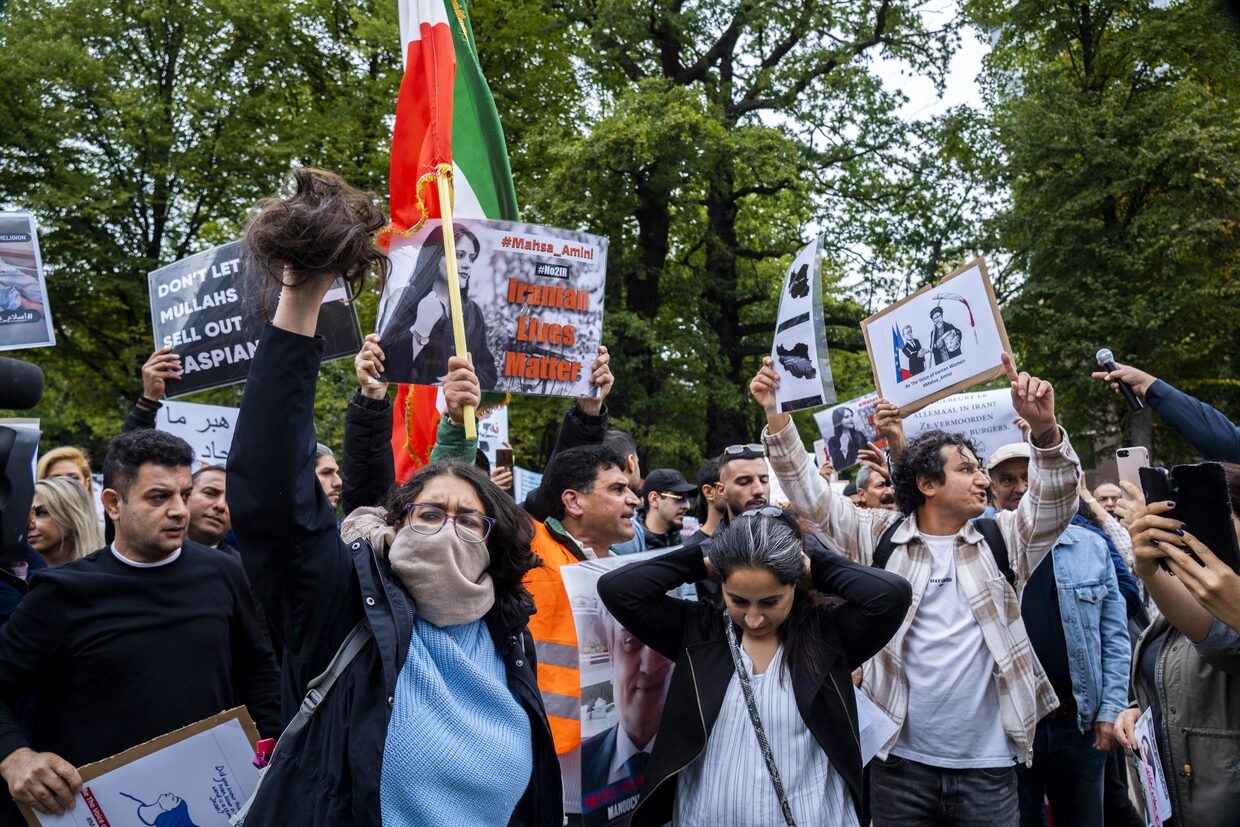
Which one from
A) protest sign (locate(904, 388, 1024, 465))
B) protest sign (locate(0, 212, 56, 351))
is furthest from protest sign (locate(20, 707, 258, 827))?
protest sign (locate(904, 388, 1024, 465))

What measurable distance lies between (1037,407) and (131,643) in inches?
125

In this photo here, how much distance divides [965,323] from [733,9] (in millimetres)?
15891

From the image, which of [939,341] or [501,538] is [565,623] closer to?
[501,538]

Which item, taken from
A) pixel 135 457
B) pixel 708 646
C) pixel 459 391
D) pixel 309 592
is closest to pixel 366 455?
pixel 459 391

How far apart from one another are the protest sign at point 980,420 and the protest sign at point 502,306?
2.76 m


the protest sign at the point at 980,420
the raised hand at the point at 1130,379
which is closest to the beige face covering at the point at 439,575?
the raised hand at the point at 1130,379

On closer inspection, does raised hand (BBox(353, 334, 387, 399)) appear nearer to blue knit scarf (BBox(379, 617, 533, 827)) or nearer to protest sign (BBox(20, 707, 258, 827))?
protest sign (BBox(20, 707, 258, 827))

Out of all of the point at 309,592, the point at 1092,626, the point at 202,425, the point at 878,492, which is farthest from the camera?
the point at 202,425

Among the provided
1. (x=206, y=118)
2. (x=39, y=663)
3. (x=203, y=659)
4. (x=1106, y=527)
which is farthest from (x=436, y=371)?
(x=206, y=118)

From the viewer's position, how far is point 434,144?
4.82 metres

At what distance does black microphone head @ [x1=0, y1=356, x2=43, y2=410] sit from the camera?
2.82 meters

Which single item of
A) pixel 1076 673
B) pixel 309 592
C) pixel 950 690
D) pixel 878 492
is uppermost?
pixel 878 492

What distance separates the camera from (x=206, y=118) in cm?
1866

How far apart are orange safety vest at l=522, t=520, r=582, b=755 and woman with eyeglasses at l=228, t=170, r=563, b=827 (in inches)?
32.2
